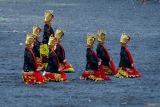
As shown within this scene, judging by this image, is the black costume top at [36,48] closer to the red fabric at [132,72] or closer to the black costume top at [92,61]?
the black costume top at [92,61]

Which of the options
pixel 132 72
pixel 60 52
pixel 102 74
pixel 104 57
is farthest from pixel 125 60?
pixel 60 52

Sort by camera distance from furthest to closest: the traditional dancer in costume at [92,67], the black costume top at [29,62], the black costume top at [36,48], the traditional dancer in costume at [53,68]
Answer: the black costume top at [36,48], the traditional dancer in costume at [92,67], the traditional dancer in costume at [53,68], the black costume top at [29,62]

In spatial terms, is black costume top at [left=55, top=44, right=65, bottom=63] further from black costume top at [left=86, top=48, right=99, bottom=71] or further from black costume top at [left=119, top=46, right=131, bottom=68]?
black costume top at [left=119, top=46, right=131, bottom=68]

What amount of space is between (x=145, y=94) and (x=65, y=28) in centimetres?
2289

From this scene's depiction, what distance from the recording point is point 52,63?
22.8 metres

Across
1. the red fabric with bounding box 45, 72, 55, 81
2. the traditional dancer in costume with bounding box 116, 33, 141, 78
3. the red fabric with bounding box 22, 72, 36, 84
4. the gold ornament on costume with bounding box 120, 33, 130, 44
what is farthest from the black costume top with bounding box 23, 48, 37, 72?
the gold ornament on costume with bounding box 120, 33, 130, 44

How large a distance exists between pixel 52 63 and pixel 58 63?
28 cm

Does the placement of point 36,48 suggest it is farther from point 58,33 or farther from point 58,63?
point 58,63

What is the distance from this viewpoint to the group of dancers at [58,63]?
74.0 feet

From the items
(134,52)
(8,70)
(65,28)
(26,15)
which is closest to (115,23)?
(65,28)

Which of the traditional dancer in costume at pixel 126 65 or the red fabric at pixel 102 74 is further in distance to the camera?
the traditional dancer in costume at pixel 126 65

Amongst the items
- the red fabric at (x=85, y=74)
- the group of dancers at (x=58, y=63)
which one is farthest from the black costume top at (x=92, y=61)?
the red fabric at (x=85, y=74)

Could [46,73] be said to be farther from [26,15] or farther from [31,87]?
[26,15]

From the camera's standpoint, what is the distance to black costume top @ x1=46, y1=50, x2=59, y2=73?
22.9 m
